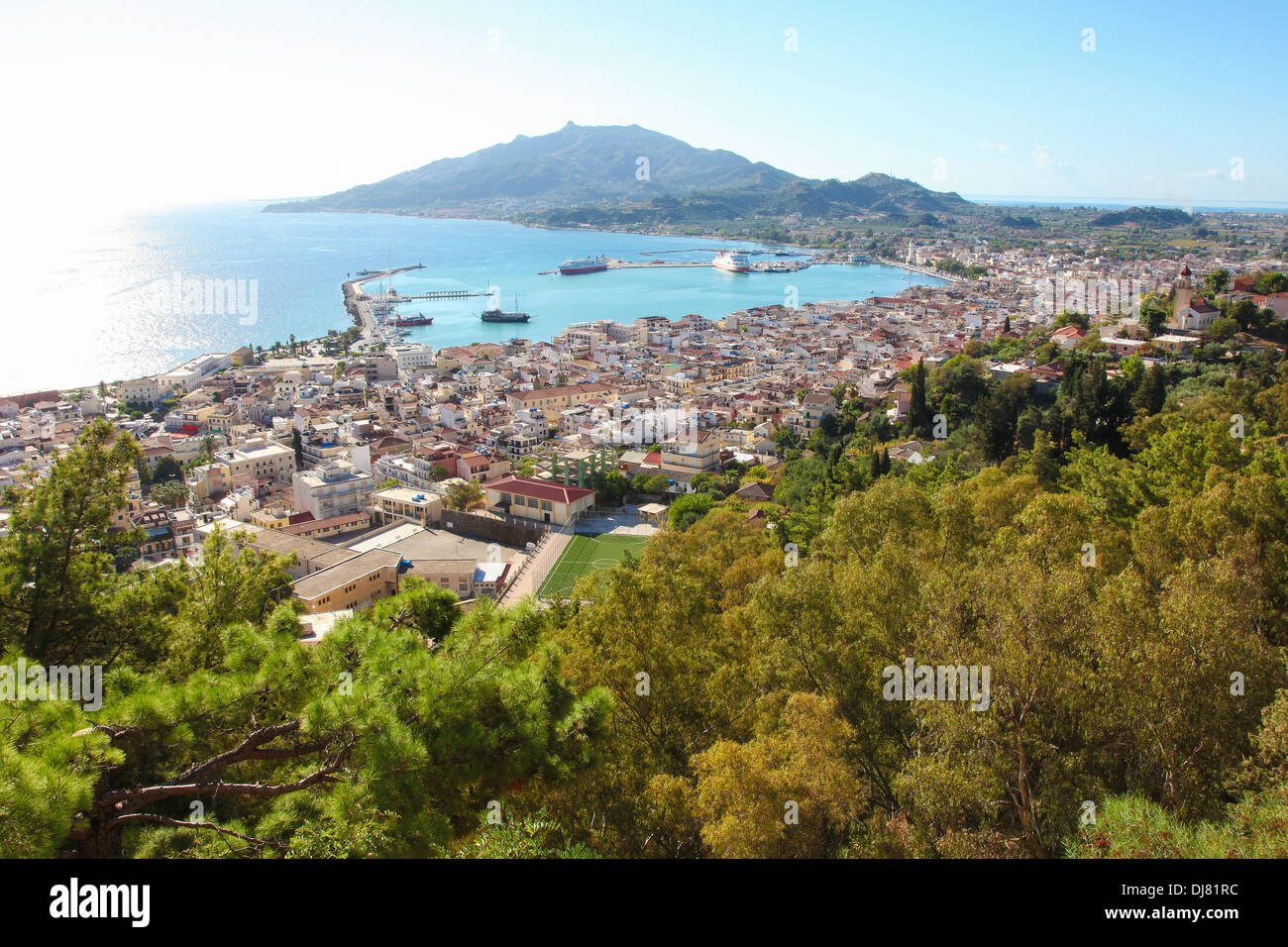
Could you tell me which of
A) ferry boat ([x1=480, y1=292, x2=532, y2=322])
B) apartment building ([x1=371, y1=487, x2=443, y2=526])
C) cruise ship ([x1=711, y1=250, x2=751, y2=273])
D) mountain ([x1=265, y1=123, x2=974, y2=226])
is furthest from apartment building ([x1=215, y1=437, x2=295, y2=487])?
mountain ([x1=265, y1=123, x2=974, y2=226])

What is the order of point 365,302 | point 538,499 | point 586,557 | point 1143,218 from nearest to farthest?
point 586,557, point 538,499, point 365,302, point 1143,218

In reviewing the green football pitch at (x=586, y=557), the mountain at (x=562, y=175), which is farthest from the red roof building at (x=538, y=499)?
the mountain at (x=562, y=175)

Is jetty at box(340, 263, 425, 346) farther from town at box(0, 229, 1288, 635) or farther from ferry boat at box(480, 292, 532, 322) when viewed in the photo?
ferry boat at box(480, 292, 532, 322)

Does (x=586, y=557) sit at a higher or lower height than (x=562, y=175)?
lower

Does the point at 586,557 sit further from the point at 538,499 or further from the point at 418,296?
the point at 418,296

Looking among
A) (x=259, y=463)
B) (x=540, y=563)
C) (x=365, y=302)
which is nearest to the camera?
(x=540, y=563)

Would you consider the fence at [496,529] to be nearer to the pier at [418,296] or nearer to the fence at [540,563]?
the fence at [540,563]

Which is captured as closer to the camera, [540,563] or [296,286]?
[540,563]

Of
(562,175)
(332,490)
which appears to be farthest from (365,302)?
(562,175)
